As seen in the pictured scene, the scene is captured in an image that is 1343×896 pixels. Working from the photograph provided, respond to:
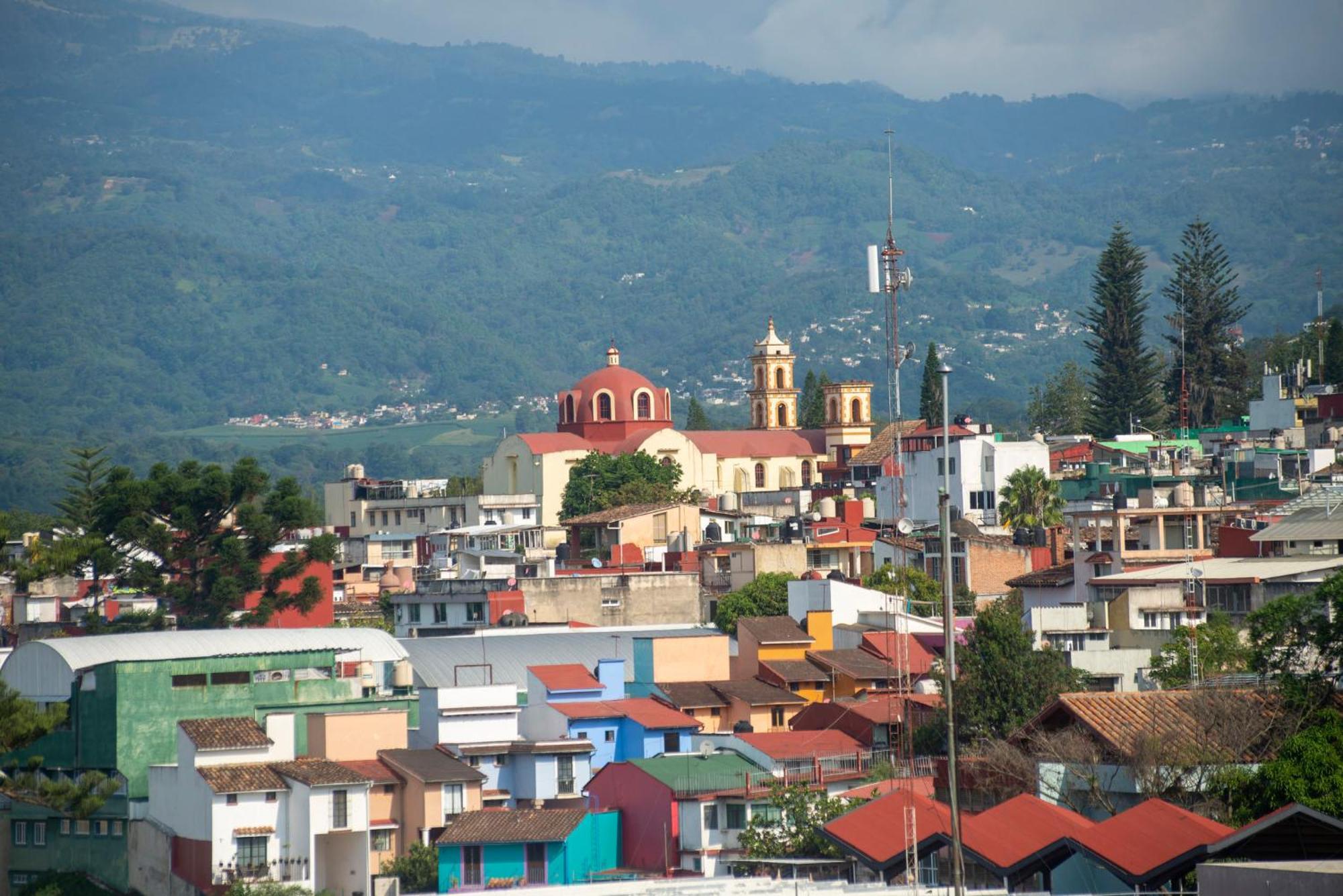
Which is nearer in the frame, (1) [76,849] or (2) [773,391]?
(1) [76,849]

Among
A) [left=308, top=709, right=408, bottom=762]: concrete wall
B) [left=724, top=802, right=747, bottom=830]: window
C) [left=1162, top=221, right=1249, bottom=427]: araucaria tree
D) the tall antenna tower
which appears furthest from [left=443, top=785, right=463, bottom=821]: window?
[left=1162, top=221, right=1249, bottom=427]: araucaria tree

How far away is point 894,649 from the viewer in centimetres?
4709

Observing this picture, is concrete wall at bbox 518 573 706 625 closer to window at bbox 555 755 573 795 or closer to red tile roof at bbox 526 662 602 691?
red tile roof at bbox 526 662 602 691

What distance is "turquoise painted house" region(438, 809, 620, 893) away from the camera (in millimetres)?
36562

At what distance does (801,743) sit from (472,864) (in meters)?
6.65

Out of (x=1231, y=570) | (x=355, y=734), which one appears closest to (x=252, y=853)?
(x=355, y=734)

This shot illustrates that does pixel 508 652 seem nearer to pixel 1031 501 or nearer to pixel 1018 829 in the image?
pixel 1018 829

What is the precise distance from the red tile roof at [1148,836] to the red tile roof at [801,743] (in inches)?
442

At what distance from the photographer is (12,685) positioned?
4325cm

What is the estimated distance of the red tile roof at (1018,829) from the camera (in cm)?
2845

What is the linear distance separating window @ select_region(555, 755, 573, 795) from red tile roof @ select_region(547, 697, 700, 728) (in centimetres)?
153

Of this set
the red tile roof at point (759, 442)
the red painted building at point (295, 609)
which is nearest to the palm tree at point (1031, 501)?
the red painted building at point (295, 609)

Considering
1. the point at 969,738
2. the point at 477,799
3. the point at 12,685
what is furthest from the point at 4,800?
the point at 969,738

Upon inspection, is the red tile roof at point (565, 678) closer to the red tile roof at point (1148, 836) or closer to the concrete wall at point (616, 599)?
the concrete wall at point (616, 599)
